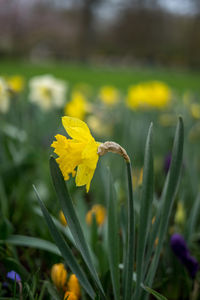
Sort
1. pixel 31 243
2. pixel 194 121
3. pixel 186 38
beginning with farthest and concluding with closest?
pixel 186 38 → pixel 194 121 → pixel 31 243

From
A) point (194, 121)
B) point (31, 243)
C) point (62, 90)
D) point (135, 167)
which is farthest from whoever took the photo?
point (194, 121)

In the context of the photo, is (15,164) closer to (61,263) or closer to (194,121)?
(61,263)

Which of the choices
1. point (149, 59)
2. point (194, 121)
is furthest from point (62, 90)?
point (149, 59)

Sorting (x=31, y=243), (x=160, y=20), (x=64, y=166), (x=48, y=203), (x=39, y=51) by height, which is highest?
(x=160, y=20)

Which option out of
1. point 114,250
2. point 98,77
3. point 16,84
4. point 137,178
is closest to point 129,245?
point 114,250

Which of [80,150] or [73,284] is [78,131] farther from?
[73,284]

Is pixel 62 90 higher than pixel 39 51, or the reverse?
pixel 39 51

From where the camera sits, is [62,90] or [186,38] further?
[186,38]

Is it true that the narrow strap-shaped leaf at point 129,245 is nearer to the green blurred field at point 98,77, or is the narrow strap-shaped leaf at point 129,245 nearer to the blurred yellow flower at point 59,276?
the blurred yellow flower at point 59,276

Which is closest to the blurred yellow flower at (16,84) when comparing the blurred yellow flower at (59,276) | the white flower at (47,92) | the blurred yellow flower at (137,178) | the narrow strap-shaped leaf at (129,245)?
the white flower at (47,92)
